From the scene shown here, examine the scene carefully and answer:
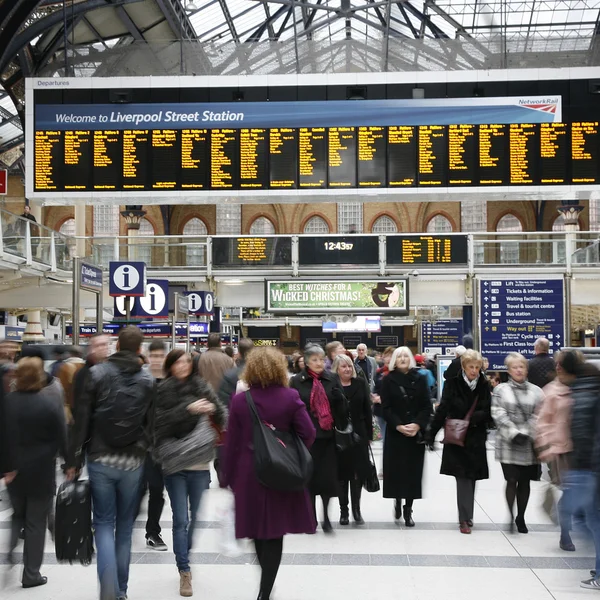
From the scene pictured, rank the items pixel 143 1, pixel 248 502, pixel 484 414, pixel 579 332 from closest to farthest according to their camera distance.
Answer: pixel 248 502 < pixel 484 414 < pixel 143 1 < pixel 579 332

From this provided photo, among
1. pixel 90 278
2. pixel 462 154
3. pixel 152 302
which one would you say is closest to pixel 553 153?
pixel 462 154

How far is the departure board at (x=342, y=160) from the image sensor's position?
17.5m

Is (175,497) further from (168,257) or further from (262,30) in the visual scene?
(262,30)

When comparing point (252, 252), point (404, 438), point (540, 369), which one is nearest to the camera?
point (404, 438)

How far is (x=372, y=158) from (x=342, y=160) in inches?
24.5

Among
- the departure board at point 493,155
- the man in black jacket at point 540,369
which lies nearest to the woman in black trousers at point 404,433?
the man in black jacket at point 540,369

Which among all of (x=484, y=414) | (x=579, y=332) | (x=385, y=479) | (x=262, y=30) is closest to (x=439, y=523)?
(x=385, y=479)

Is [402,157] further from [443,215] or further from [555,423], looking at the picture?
[443,215]

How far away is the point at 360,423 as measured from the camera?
7742 millimetres

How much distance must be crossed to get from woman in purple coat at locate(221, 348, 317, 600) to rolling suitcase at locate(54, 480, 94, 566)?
33.9 inches

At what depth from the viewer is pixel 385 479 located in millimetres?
7574

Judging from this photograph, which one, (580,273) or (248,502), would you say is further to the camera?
(580,273)

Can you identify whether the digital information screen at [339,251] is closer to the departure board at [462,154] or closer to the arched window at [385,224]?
the departure board at [462,154]

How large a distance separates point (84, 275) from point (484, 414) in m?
6.17
